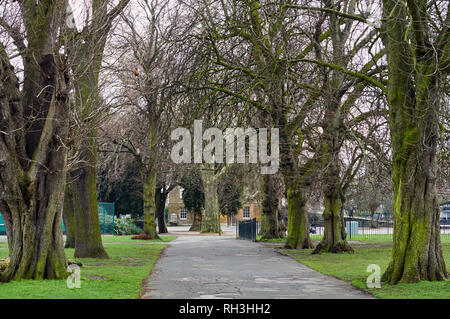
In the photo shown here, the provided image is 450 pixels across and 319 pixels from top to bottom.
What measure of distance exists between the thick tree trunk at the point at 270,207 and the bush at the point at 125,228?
15.1 m

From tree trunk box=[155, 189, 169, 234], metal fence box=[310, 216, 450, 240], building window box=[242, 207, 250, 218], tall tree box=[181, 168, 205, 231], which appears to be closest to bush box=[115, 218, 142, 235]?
tree trunk box=[155, 189, 169, 234]

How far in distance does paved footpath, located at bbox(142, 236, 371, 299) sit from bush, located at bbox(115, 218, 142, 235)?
89.6ft

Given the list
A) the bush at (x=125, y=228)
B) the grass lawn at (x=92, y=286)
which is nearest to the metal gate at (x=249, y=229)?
the bush at (x=125, y=228)

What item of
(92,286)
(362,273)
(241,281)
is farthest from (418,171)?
(92,286)

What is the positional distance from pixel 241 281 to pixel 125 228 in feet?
111

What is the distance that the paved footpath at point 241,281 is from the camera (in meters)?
10.4

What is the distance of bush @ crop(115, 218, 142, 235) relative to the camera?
4453 centimetres

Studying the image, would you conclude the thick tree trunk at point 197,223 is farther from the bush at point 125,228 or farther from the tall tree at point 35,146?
the tall tree at point 35,146

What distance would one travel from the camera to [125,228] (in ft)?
148

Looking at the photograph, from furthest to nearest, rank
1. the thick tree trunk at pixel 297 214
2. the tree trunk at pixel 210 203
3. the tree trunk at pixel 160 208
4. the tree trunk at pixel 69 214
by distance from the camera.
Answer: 1. the tree trunk at pixel 160 208
2. the tree trunk at pixel 210 203
3. the thick tree trunk at pixel 297 214
4. the tree trunk at pixel 69 214

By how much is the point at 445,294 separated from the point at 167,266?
8.42m
